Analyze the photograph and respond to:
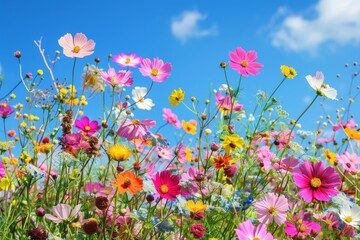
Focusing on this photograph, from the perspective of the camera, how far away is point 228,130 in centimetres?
198

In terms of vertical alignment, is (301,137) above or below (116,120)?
above

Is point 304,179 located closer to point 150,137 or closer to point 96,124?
point 150,137

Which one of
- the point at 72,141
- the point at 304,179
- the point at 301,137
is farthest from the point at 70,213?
the point at 301,137

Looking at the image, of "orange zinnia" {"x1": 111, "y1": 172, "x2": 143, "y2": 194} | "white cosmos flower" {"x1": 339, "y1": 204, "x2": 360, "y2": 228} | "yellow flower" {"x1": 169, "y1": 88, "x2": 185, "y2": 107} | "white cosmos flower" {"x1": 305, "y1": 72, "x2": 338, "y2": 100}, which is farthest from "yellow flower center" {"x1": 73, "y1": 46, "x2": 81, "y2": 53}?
"white cosmos flower" {"x1": 339, "y1": 204, "x2": 360, "y2": 228}

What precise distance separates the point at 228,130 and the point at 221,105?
0.31 meters

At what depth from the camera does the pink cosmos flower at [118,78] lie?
76.1 inches

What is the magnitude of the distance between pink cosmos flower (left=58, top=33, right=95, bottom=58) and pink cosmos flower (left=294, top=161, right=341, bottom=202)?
81 cm

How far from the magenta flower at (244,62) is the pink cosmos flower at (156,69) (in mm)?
231

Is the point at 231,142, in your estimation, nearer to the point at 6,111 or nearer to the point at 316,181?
the point at 316,181

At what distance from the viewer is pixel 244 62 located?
6.43ft

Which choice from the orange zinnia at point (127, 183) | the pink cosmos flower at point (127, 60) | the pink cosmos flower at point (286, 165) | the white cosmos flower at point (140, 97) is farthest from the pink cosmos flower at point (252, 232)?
the pink cosmos flower at point (127, 60)

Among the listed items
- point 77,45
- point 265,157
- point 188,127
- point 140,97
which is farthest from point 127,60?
point 265,157

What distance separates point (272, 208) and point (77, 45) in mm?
839

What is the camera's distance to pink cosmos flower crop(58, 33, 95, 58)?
1.90 meters
